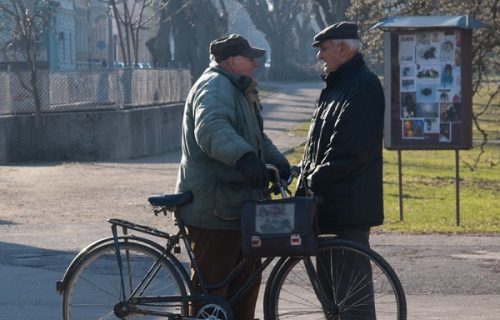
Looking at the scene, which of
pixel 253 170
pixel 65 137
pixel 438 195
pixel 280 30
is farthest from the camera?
pixel 280 30

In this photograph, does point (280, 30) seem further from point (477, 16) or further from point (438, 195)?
point (477, 16)

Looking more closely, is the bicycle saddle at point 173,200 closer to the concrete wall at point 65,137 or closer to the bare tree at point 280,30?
the concrete wall at point 65,137

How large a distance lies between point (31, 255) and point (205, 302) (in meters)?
4.58

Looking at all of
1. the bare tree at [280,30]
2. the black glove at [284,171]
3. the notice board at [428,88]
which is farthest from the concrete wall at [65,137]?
the bare tree at [280,30]

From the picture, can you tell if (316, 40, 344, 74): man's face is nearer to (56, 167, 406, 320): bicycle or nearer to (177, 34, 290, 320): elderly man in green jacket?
(177, 34, 290, 320): elderly man in green jacket

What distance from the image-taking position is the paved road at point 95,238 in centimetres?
814

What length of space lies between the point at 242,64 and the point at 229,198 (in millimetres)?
693

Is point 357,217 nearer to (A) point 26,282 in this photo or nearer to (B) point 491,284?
(B) point 491,284

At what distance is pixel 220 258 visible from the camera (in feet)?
20.2

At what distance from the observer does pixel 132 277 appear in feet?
20.4

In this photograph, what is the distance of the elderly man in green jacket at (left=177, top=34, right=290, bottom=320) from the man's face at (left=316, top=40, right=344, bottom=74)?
331 millimetres

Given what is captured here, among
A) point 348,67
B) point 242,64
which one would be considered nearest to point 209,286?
point 242,64

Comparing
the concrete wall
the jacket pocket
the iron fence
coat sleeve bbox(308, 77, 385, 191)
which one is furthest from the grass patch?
the jacket pocket

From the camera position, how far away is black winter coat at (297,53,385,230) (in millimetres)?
5969
